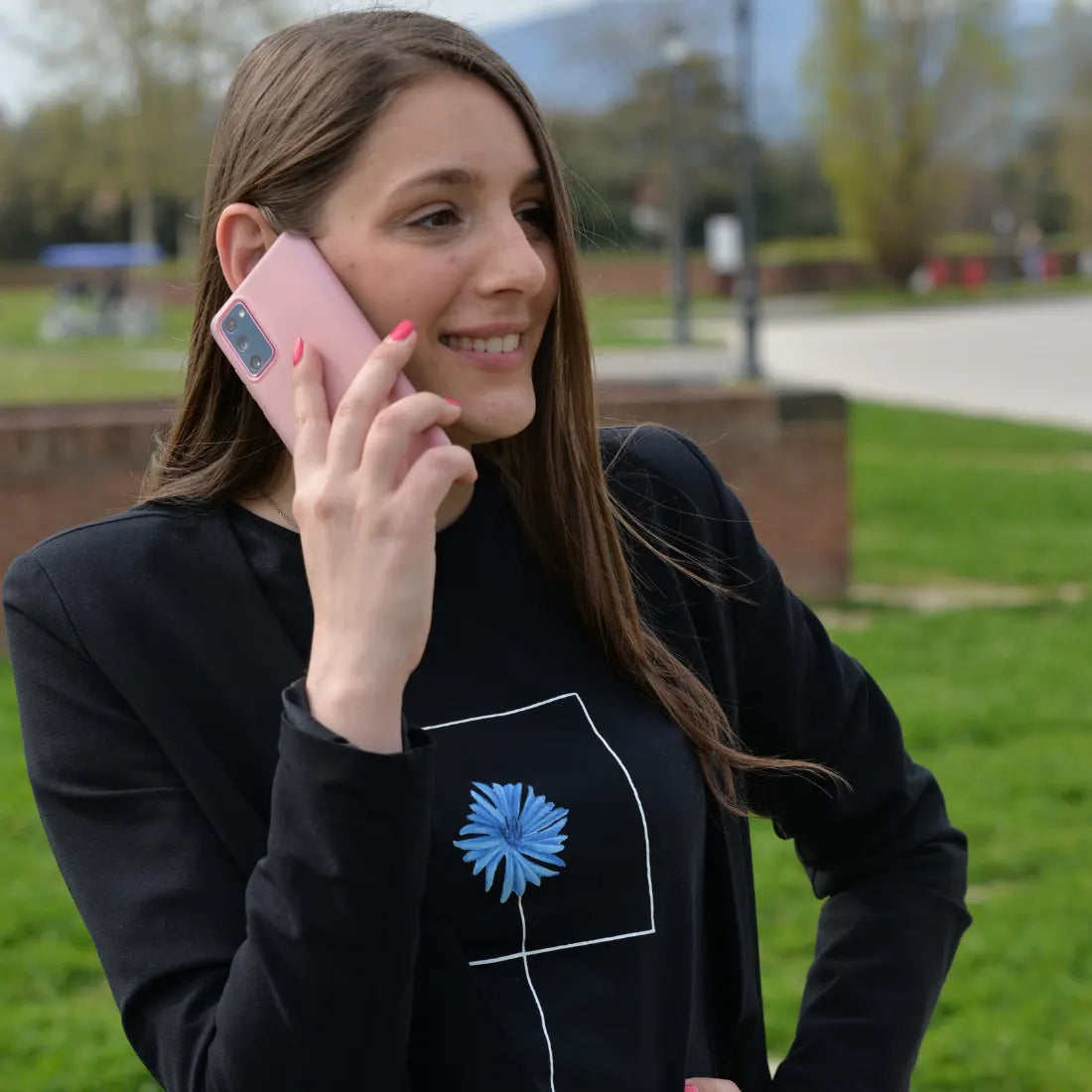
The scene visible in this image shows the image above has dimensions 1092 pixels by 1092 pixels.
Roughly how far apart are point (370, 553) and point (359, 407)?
0.44 feet

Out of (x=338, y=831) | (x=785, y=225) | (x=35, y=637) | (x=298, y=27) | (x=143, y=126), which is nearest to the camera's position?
(x=338, y=831)

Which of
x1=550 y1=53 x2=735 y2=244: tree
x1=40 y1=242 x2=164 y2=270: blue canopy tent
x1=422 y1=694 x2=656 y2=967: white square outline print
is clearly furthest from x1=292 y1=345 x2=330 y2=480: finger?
x1=550 y1=53 x2=735 y2=244: tree

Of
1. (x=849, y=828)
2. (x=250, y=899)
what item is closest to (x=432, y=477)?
(x=250, y=899)

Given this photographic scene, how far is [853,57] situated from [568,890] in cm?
5039

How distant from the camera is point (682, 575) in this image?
6.20ft

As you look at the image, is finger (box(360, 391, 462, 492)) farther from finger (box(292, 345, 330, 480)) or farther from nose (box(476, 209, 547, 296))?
nose (box(476, 209, 547, 296))

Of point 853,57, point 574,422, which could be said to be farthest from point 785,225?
point 574,422

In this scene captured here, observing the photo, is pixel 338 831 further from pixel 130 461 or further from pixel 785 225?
pixel 785 225

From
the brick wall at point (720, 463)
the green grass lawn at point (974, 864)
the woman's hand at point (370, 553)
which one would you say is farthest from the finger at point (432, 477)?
the brick wall at point (720, 463)

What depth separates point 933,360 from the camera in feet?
86.1

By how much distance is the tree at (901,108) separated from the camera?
4916 cm

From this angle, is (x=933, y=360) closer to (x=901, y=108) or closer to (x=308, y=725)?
(x=901, y=108)

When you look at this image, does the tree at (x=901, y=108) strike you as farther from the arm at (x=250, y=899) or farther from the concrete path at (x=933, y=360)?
the arm at (x=250, y=899)

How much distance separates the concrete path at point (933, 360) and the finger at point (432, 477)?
12.2m
